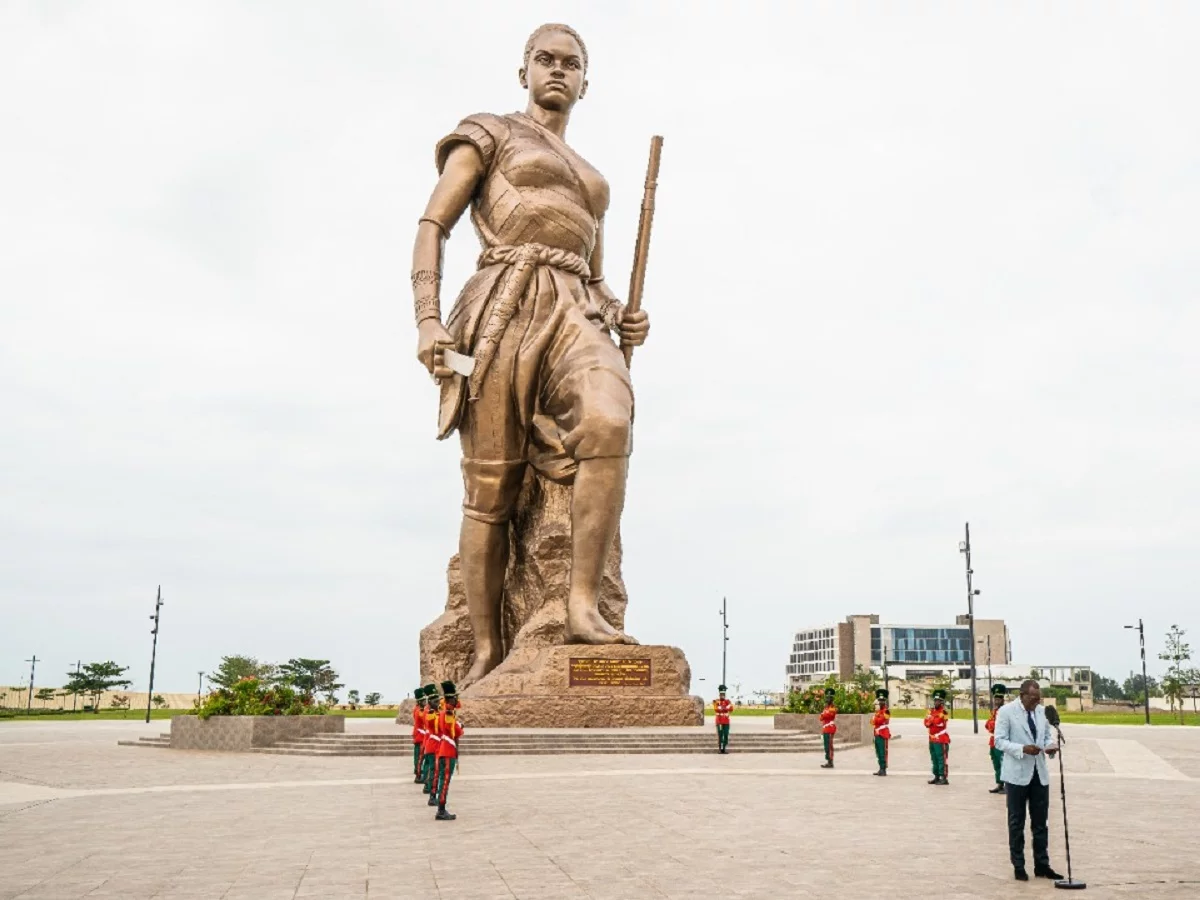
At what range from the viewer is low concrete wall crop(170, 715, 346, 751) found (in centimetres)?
1493

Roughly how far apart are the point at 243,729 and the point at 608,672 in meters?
5.09

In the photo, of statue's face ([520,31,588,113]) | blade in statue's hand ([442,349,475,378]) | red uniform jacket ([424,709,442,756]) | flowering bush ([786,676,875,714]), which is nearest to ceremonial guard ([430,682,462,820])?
red uniform jacket ([424,709,442,756])

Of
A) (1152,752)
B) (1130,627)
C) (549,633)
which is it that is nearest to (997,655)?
(1130,627)

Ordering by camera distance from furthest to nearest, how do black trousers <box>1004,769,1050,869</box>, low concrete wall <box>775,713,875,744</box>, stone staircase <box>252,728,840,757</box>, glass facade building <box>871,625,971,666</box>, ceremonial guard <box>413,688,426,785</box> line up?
glass facade building <box>871,625,971,666</box> < low concrete wall <box>775,713,875,744</box> < stone staircase <box>252,728,840,757</box> < ceremonial guard <box>413,688,426,785</box> < black trousers <box>1004,769,1050,869</box>

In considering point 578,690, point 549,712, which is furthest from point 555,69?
point 549,712

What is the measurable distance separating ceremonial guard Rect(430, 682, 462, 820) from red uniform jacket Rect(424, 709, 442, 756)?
4.3 inches

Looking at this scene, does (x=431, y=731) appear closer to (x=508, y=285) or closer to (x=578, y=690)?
(x=578, y=690)

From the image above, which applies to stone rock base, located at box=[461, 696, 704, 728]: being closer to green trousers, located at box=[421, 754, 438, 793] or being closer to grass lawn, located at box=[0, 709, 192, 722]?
green trousers, located at box=[421, 754, 438, 793]

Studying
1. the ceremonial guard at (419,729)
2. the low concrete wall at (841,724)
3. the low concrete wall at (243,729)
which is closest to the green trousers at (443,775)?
the ceremonial guard at (419,729)

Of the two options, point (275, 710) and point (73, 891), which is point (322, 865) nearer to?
point (73, 891)

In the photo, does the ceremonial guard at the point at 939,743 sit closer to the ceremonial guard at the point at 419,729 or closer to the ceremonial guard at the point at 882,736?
the ceremonial guard at the point at 882,736

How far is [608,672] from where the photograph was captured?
47.9 feet

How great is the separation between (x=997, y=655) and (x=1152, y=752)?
81785mm

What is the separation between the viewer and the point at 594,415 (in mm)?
14352
